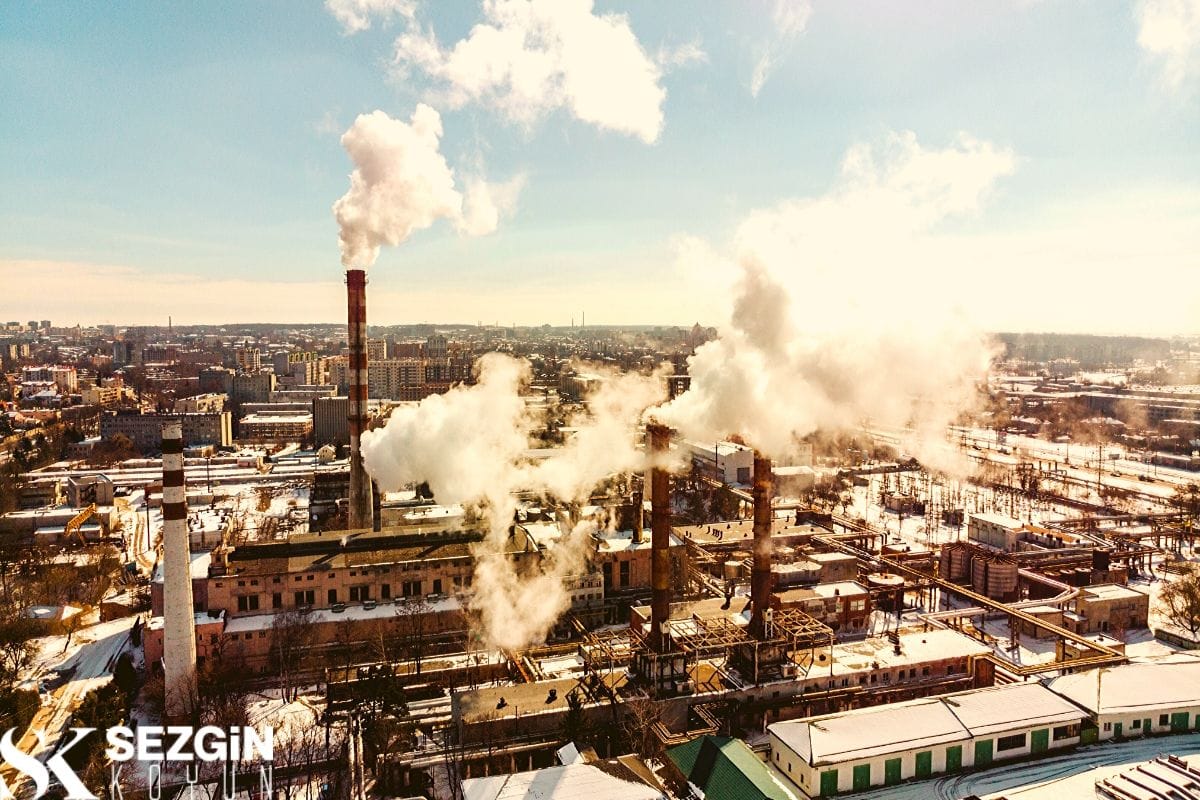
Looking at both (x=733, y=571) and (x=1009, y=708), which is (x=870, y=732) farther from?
(x=733, y=571)

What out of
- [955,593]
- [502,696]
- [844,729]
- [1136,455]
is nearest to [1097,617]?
[955,593]

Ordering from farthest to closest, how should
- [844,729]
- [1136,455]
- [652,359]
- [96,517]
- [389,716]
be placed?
[652,359] → [1136,455] → [96,517] → [389,716] → [844,729]

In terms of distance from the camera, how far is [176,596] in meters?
20.2

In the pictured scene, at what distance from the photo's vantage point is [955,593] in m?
29.5

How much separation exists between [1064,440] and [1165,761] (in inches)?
2338

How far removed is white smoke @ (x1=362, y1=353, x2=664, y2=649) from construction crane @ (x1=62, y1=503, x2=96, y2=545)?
1644cm

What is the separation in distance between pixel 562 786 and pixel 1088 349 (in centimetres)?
17236

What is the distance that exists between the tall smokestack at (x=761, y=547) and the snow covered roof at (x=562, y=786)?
6953 millimetres

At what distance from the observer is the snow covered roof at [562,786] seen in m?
14.2

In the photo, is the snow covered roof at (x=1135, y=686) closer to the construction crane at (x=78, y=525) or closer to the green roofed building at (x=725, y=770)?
the green roofed building at (x=725, y=770)

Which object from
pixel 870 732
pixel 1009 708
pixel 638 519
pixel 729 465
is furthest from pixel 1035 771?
pixel 729 465

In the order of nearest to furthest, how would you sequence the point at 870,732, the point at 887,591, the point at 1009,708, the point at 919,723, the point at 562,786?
1. the point at 562,786
2. the point at 870,732
3. the point at 919,723
4. the point at 1009,708
5. the point at 887,591

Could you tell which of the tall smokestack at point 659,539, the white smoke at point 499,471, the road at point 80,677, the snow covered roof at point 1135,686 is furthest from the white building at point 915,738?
the road at point 80,677

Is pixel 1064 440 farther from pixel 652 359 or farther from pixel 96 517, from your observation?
pixel 96 517
